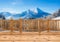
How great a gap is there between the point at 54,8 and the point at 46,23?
3.02 metres

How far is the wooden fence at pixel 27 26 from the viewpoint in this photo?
974 cm

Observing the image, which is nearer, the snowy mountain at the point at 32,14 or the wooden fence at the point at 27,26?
the wooden fence at the point at 27,26

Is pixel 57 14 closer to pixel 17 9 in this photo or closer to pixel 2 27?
pixel 17 9

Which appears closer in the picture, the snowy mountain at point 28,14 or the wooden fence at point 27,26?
the wooden fence at point 27,26

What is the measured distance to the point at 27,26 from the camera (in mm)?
10648

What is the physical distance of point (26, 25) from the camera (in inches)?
421

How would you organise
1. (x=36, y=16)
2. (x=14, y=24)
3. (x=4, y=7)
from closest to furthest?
(x=14, y=24)
(x=4, y=7)
(x=36, y=16)

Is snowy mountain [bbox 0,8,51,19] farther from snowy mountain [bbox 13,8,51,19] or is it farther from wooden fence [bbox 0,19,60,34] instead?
wooden fence [bbox 0,19,60,34]

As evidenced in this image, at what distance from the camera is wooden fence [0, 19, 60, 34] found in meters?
9.74

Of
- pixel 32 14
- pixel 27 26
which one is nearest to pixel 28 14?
pixel 32 14

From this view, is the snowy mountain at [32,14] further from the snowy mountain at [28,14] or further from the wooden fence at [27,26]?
the wooden fence at [27,26]

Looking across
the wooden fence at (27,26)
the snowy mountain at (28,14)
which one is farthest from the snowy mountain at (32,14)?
the wooden fence at (27,26)

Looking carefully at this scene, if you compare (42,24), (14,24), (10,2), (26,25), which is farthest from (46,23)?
(10,2)

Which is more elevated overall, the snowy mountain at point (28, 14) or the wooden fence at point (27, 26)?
the snowy mountain at point (28, 14)
